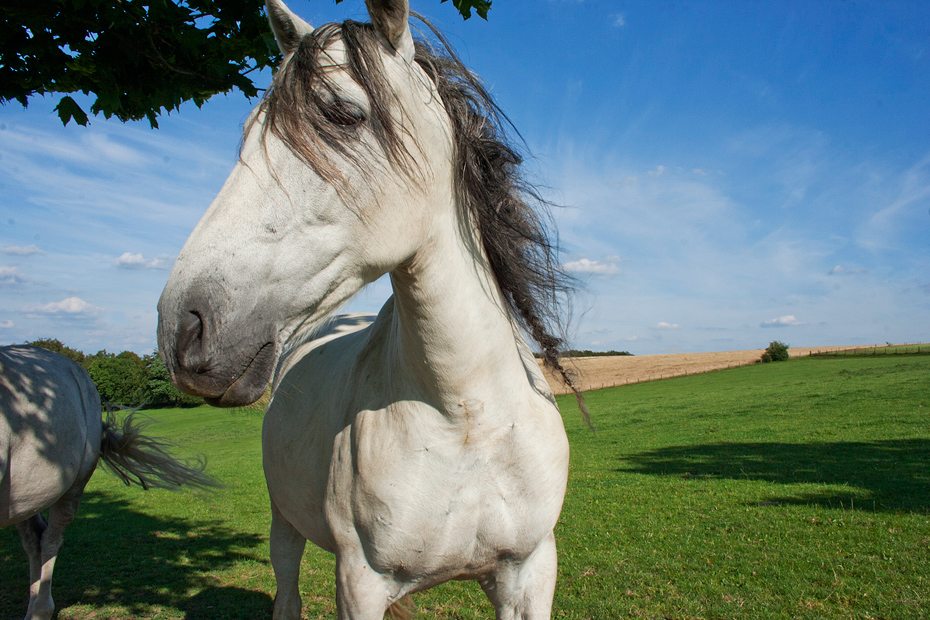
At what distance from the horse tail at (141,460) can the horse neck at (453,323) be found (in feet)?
13.5

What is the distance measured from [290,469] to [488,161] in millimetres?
1679

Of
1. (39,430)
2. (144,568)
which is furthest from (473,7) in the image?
(144,568)

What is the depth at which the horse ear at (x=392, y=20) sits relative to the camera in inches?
51.3

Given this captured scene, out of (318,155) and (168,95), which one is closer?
(318,155)

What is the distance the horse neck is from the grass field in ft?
12.3

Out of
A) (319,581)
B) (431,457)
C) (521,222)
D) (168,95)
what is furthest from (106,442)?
(521,222)

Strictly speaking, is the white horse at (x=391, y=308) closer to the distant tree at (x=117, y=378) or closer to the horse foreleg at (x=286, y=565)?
the horse foreleg at (x=286, y=565)

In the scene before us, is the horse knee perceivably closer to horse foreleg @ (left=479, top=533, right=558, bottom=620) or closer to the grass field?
the grass field

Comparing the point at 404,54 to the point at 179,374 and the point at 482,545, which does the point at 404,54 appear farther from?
the point at 482,545

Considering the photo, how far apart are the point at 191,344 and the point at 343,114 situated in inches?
25.2

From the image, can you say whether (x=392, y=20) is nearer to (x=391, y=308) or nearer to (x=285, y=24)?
(x=285, y=24)

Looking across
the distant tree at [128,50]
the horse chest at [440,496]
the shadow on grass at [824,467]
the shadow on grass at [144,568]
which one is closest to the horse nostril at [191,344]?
the horse chest at [440,496]

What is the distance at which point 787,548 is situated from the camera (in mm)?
5719

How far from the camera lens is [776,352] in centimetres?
4300
